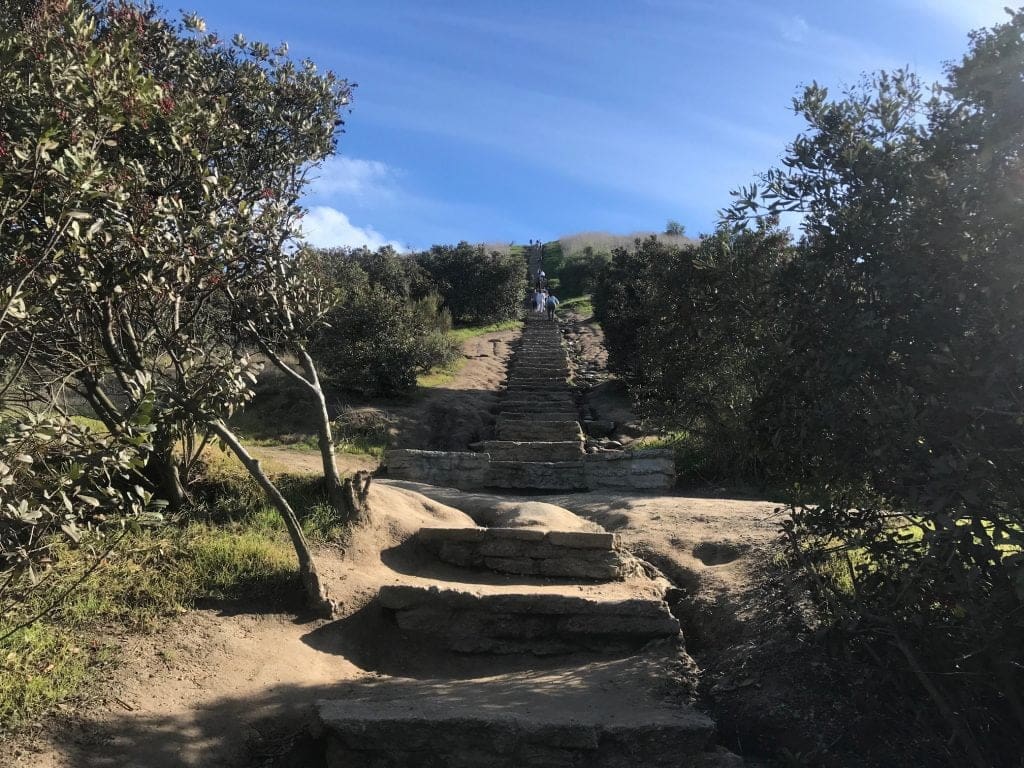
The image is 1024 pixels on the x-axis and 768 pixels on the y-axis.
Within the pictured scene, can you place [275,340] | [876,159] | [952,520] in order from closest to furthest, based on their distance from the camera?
[952,520] < [876,159] < [275,340]

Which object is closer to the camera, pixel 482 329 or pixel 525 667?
pixel 525 667

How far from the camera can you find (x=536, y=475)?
37.3 ft

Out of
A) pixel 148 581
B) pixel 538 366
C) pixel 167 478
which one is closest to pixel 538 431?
pixel 538 366

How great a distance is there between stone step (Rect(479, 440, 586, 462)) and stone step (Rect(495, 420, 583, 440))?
148 cm

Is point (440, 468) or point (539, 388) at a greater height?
point (539, 388)

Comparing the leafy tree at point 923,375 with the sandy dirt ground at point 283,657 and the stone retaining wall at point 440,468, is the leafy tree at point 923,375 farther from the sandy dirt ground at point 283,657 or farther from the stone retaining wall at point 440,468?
the stone retaining wall at point 440,468

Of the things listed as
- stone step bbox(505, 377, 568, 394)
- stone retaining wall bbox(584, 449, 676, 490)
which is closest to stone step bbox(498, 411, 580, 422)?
stone step bbox(505, 377, 568, 394)

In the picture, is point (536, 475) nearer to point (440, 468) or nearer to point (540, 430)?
point (440, 468)

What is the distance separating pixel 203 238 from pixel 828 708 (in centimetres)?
503

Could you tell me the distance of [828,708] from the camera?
175 inches

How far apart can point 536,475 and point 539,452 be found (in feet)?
2.45

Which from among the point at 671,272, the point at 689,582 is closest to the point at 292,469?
the point at 689,582

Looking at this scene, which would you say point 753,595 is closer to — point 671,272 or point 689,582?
point 689,582

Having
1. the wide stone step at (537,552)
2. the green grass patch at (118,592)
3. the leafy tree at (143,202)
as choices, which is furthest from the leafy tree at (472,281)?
the green grass patch at (118,592)
